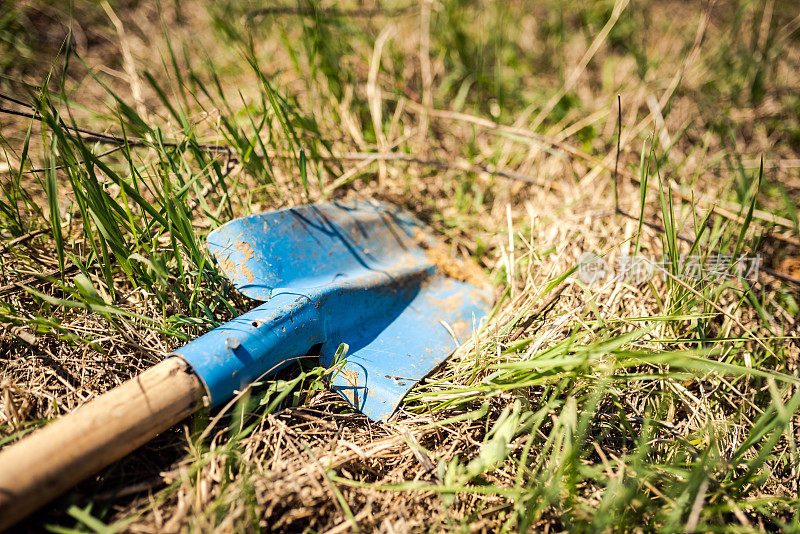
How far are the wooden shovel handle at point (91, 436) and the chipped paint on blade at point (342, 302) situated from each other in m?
0.05

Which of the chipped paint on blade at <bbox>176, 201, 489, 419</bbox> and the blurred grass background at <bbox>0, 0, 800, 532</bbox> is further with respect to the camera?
the chipped paint on blade at <bbox>176, 201, 489, 419</bbox>

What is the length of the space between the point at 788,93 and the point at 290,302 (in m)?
2.64

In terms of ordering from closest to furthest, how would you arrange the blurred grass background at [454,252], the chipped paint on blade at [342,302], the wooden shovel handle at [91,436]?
the wooden shovel handle at [91,436]
the blurred grass background at [454,252]
the chipped paint on blade at [342,302]

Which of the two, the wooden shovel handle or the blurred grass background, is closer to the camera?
the wooden shovel handle

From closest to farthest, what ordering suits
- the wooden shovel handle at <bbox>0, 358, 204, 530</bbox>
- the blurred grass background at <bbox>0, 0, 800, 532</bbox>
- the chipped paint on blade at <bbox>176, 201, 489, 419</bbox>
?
the wooden shovel handle at <bbox>0, 358, 204, 530</bbox> → the blurred grass background at <bbox>0, 0, 800, 532</bbox> → the chipped paint on blade at <bbox>176, 201, 489, 419</bbox>

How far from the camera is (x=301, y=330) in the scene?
1133 mm

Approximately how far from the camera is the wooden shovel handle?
0.70 meters

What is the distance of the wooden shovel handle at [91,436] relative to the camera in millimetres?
697

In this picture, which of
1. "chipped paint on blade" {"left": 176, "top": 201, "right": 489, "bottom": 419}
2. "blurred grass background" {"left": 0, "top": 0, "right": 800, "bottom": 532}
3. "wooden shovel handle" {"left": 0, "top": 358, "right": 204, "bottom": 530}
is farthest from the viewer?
"chipped paint on blade" {"left": 176, "top": 201, "right": 489, "bottom": 419}

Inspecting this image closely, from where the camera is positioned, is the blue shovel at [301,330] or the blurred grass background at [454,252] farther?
the blurred grass background at [454,252]

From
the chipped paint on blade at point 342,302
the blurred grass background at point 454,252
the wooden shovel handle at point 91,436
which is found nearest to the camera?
the wooden shovel handle at point 91,436

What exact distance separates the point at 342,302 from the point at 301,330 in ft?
0.61

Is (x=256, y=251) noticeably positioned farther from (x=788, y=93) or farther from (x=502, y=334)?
(x=788, y=93)

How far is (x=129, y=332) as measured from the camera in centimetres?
108
